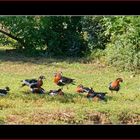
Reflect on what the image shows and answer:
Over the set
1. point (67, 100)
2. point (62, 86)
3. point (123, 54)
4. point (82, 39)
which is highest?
point (82, 39)

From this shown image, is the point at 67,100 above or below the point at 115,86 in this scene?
below

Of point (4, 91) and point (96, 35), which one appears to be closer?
point (4, 91)

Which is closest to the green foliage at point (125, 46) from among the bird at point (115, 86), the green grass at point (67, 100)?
the green grass at point (67, 100)

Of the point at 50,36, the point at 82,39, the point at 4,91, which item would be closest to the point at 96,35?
the point at 82,39

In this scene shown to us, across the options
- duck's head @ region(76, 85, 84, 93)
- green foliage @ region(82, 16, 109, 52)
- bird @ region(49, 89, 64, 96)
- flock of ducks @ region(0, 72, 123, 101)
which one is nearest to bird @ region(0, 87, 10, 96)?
flock of ducks @ region(0, 72, 123, 101)

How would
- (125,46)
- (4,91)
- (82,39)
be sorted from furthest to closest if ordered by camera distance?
(125,46), (82,39), (4,91)

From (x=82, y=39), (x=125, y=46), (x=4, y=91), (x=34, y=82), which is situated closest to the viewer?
(x=4, y=91)

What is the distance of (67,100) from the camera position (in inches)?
150

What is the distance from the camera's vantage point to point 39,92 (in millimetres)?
3857

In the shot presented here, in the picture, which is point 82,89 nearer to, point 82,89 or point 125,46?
point 82,89

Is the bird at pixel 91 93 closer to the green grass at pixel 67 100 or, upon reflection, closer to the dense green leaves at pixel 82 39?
the green grass at pixel 67 100

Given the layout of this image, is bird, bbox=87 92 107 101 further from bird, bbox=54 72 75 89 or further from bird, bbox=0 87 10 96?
bird, bbox=0 87 10 96

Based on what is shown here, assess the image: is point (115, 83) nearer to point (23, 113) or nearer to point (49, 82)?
point (49, 82)
